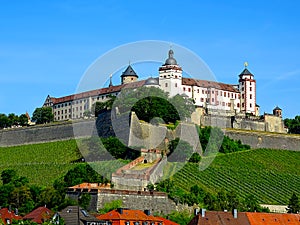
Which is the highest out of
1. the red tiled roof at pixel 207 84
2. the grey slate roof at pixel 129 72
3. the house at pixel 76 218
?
the grey slate roof at pixel 129 72

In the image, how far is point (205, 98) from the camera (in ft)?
341

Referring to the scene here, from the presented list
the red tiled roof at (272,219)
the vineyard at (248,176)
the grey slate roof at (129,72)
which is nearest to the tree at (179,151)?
the vineyard at (248,176)

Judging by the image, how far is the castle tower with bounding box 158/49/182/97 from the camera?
319ft

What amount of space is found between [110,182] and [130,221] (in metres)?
15.3

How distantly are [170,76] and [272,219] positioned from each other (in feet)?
141

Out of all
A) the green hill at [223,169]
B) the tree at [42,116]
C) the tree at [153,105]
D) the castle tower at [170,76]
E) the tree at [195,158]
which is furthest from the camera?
the tree at [42,116]

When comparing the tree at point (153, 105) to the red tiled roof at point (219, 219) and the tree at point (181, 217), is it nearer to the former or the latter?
the tree at point (181, 217)

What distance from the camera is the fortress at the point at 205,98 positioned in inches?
3848

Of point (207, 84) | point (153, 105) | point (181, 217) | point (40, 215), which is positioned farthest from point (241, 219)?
point (207, 84)

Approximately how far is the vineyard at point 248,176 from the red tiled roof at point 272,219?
572 inches

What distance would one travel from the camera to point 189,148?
82.8 metres

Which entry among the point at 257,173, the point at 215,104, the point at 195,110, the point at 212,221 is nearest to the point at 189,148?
the point at 257,173

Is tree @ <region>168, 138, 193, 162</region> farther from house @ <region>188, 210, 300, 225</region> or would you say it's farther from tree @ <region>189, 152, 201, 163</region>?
house @ <region>188, 210, 300, 225</region>

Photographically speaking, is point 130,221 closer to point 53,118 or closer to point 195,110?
point 195,110
